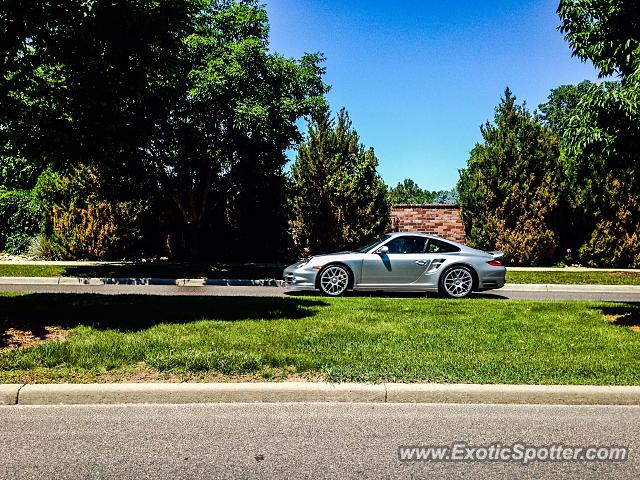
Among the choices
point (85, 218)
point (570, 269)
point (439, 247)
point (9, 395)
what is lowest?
point (9, 395)

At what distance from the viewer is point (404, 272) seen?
11.4 meters

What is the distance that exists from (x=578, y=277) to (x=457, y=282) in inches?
228

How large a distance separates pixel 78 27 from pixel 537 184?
1477 cm

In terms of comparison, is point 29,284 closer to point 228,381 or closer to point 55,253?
point 55,253

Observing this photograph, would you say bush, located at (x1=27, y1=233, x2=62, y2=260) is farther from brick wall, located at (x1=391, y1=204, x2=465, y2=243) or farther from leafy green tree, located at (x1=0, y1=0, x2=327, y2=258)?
brick wall, located at (x1=391, y1=204, x2=465, y2=243)

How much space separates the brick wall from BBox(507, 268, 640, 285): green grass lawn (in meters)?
4.52

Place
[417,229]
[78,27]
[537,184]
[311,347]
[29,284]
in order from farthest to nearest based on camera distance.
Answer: [417,229] < [537,184] < [29,284] < [78,27] < [311,347]

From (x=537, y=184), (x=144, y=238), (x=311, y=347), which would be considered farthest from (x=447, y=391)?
(x=144, y=238)

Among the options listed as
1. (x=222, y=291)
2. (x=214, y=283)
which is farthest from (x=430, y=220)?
(x=222, y=291)

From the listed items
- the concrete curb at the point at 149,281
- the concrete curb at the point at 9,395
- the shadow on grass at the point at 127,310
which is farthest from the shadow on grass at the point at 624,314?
the concrete curb at the point at 149,281

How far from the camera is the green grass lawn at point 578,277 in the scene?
14641mm

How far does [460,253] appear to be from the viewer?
1154cm

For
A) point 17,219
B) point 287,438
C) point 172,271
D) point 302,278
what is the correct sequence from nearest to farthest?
1. point 287,438
2. point 302,278
3. point 172,271
4. point 17,219

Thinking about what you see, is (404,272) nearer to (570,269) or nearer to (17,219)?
(570,269)
